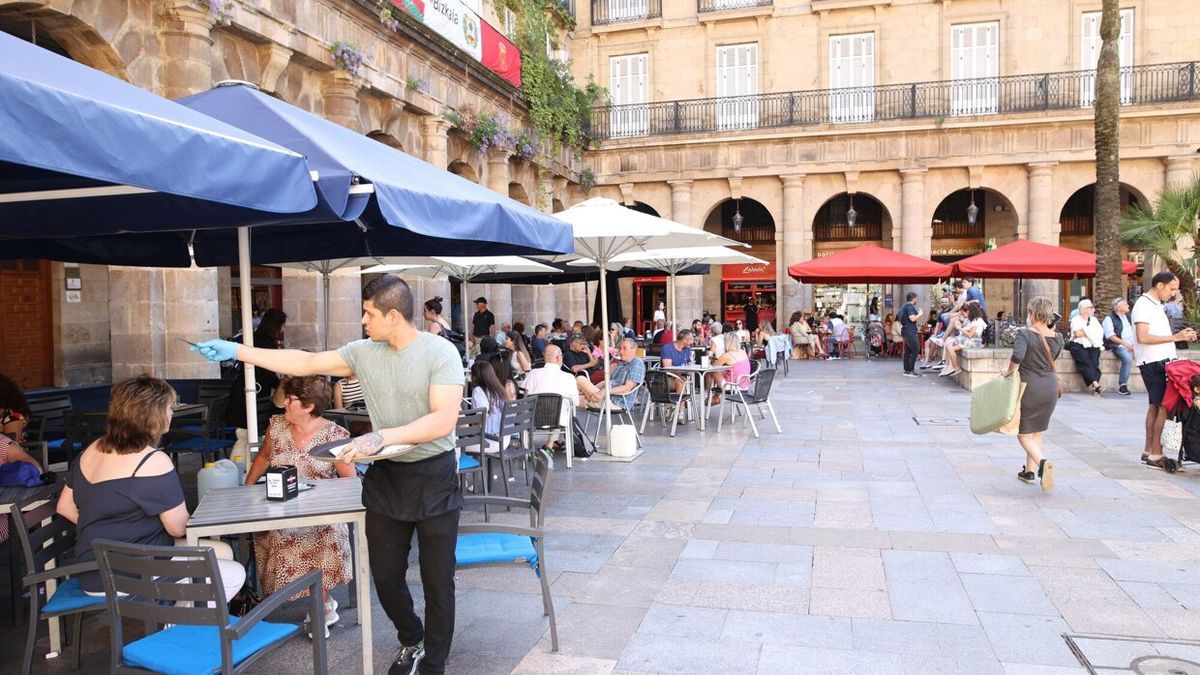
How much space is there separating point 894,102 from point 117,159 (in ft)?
81.3

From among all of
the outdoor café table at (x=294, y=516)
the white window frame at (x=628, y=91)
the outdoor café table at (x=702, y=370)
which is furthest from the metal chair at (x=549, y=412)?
the white window frame at (x=628, y=91)

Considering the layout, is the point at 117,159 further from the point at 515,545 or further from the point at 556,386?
the point at 556,386

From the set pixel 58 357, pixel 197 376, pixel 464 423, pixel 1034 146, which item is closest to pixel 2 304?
pixel 58 357

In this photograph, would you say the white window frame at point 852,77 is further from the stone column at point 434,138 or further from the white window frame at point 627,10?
the stone column at point 434,138

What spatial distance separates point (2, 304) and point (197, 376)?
4121mm

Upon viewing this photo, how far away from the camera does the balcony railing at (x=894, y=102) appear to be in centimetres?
2283

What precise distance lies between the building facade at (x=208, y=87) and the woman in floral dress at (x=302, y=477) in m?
6.14

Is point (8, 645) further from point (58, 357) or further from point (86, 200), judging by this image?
point (58, 357)

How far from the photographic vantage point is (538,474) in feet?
14.2

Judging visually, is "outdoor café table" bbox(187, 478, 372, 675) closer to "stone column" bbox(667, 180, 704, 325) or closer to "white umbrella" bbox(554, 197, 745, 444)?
"white umbrella" bbox(554, 197, 745, 444)

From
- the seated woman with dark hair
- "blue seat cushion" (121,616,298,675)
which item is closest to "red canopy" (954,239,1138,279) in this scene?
the seated woman with dark hair

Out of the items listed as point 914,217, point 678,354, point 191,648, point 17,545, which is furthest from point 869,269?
point 191,648

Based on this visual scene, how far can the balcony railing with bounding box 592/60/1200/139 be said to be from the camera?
899 inches

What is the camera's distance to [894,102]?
80.5ft
